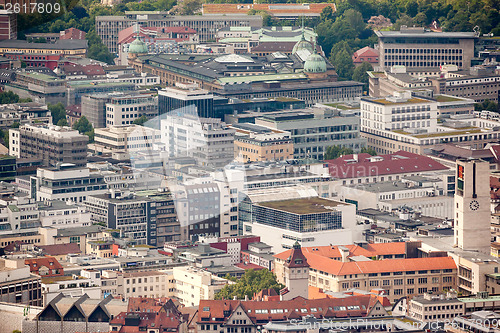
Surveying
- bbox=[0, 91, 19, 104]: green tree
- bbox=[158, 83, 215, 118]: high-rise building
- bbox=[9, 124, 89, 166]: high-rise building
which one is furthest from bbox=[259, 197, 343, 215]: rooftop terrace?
bbox=[0, 91, 19, 104]: green tree

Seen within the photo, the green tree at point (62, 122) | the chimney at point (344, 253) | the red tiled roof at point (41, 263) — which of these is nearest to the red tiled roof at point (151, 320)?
the red tiled roof at point (41, 263)

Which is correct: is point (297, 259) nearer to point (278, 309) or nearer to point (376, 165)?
point (278, 309)

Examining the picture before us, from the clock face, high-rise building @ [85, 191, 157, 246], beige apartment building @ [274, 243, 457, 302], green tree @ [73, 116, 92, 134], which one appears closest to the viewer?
beige apartment building @ [274, 243, 457, 302]

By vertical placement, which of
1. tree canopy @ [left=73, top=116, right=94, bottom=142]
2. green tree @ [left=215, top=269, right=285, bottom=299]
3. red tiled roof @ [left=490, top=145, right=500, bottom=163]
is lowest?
green tree @ [left=215, top=269, right=285, bottom=299]

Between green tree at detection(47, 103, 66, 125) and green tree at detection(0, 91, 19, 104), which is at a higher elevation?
green tree at detection(0, 91, 19, 104)

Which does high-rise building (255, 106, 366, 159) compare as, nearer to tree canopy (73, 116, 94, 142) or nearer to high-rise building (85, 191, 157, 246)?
tree canopy (73, 116, 94, 142)

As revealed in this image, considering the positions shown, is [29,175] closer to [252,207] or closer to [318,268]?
[252,207]

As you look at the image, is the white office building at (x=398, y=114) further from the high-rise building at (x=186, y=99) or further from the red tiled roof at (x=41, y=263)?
the red tiled roof at (x=41, y=263)
